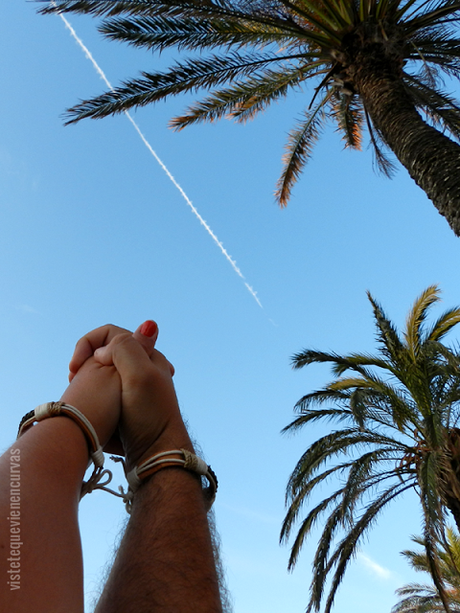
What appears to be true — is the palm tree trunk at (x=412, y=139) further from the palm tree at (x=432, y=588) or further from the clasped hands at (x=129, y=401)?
the palm tree at (x=432, y=588)

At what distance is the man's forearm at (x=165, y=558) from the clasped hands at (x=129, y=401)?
159 mm

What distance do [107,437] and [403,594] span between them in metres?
21.9

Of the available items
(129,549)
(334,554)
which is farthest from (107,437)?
(334,554)

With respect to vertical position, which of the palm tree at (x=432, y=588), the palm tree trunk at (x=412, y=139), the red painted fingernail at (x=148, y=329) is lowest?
the palm tree at (x=432, y=588)

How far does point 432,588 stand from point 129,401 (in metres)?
21.5

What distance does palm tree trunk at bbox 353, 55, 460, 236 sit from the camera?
4297 millimetres

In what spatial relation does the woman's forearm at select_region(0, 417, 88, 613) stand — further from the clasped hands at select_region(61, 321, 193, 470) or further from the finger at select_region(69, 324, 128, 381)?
the finger at select_region(69, 324, 128, 381)

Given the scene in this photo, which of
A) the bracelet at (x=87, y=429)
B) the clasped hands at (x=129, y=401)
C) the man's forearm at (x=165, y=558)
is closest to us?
the man's forearm at (x=165, y=558)

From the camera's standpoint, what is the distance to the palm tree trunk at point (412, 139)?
4.30 meters

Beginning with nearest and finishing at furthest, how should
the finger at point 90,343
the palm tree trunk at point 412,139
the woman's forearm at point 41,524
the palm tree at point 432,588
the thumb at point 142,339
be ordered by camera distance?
1. the woman's forearm at point 41,524
2. the thumb at point 142,339
3. the finger at point 90,343
4. the palm tree trunk at point 412,139
5. the palm tree at point 432,588

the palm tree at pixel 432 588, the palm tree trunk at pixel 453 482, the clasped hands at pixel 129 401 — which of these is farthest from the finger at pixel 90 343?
the palm tree at pixel 432 588

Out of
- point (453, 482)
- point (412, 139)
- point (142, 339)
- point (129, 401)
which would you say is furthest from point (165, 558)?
point (453, 482)

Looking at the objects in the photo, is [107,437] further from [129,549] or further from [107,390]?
[129,549]

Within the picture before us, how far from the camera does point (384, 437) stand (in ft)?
31.9
